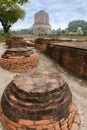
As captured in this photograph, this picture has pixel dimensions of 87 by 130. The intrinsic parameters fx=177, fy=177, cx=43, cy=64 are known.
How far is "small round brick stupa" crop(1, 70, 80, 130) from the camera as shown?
250 cm

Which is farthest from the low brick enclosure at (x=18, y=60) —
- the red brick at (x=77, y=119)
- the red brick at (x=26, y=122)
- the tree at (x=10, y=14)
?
the tree at (x=10, y=14)

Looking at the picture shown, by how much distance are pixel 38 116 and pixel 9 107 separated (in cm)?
47

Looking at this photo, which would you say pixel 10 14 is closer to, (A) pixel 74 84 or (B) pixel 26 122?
(A) pixel 74 84

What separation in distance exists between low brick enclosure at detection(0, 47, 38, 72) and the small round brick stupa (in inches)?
88.0

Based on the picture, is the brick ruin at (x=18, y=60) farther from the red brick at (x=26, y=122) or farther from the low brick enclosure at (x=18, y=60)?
the red brick at (x=26, y=122)

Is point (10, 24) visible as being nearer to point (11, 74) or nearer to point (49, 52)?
point (49, 52)

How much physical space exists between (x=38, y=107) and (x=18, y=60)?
2768mm

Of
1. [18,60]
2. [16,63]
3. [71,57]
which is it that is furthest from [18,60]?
[71,57]

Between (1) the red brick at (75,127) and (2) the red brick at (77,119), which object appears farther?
(2) the red brick at (77,119)

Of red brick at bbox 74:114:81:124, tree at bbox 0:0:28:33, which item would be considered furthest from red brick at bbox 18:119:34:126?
tree at bbox 0:0:28:33

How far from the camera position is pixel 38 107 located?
2512mm

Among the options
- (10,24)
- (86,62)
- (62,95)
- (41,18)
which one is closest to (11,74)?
(86,62)

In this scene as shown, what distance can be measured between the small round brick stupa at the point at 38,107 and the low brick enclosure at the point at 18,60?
2.23 meters

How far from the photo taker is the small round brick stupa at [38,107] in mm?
2496
